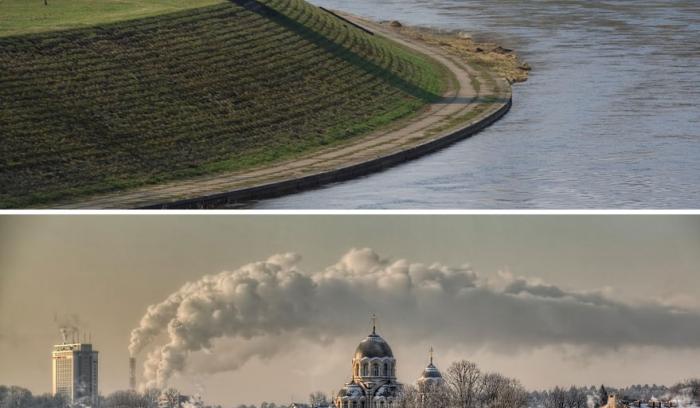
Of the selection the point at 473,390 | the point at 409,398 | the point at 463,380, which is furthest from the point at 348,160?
the point at 473,390

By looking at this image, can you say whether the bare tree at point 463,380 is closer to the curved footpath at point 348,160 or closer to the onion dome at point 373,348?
the onion dome at point 373,348

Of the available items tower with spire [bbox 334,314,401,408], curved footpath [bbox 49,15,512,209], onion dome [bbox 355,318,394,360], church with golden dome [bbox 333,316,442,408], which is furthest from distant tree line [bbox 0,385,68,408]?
tower with spire [bbox 334,314,401,408]

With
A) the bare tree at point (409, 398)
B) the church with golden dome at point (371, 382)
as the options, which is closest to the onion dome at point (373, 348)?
the church with golden dome at point (371, 382)

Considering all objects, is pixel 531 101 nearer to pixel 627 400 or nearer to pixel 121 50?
pixel 121 50

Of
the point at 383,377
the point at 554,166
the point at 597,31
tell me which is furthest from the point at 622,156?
the point at 597,31

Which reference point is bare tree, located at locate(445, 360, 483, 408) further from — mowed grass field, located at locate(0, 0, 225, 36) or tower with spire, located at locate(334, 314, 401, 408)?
mowed grass field, located at locate(0, 0, 225, 36)

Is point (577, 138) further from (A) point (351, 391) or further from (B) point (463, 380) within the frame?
(B) point (463, 380)
